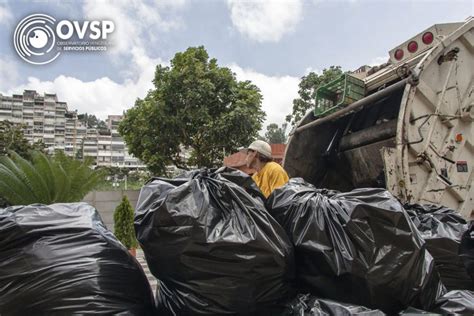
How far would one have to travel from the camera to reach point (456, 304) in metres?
1.21

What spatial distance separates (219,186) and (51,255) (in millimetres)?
639

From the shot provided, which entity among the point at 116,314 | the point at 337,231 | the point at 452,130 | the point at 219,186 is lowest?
the point at 116,314

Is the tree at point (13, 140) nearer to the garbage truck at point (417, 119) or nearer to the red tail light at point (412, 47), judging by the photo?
the garbage truck at point (417, 119)

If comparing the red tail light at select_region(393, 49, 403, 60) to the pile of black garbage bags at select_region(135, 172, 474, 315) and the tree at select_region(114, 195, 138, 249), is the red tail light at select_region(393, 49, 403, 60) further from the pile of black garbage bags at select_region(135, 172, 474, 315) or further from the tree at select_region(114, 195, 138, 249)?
the tree at select_region(114, 195, 138, 249)

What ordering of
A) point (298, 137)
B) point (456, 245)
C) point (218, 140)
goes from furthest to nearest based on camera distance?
point (218, 140)
point (298, 137)
point (456, 245)

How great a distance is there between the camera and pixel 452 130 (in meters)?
2.89

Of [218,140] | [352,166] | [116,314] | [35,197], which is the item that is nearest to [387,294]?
[116,314]

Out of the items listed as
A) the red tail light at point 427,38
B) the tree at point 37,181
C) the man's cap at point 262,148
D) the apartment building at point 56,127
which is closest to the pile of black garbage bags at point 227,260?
the man's cap at point 262,148

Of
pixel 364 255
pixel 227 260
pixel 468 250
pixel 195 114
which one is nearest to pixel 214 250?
pixel 227 260

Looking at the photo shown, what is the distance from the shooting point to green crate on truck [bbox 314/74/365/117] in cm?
334

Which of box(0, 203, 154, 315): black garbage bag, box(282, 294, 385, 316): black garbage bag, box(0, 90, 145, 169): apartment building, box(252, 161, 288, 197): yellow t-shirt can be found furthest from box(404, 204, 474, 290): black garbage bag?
box(0, 90, 145, 169): apartment building

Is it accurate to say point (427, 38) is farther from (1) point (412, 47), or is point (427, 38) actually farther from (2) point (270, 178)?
(2) point (270, 178)

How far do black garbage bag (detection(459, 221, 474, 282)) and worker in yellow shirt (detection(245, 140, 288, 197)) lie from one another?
1041 mm

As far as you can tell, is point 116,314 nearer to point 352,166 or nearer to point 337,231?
point 337,231
